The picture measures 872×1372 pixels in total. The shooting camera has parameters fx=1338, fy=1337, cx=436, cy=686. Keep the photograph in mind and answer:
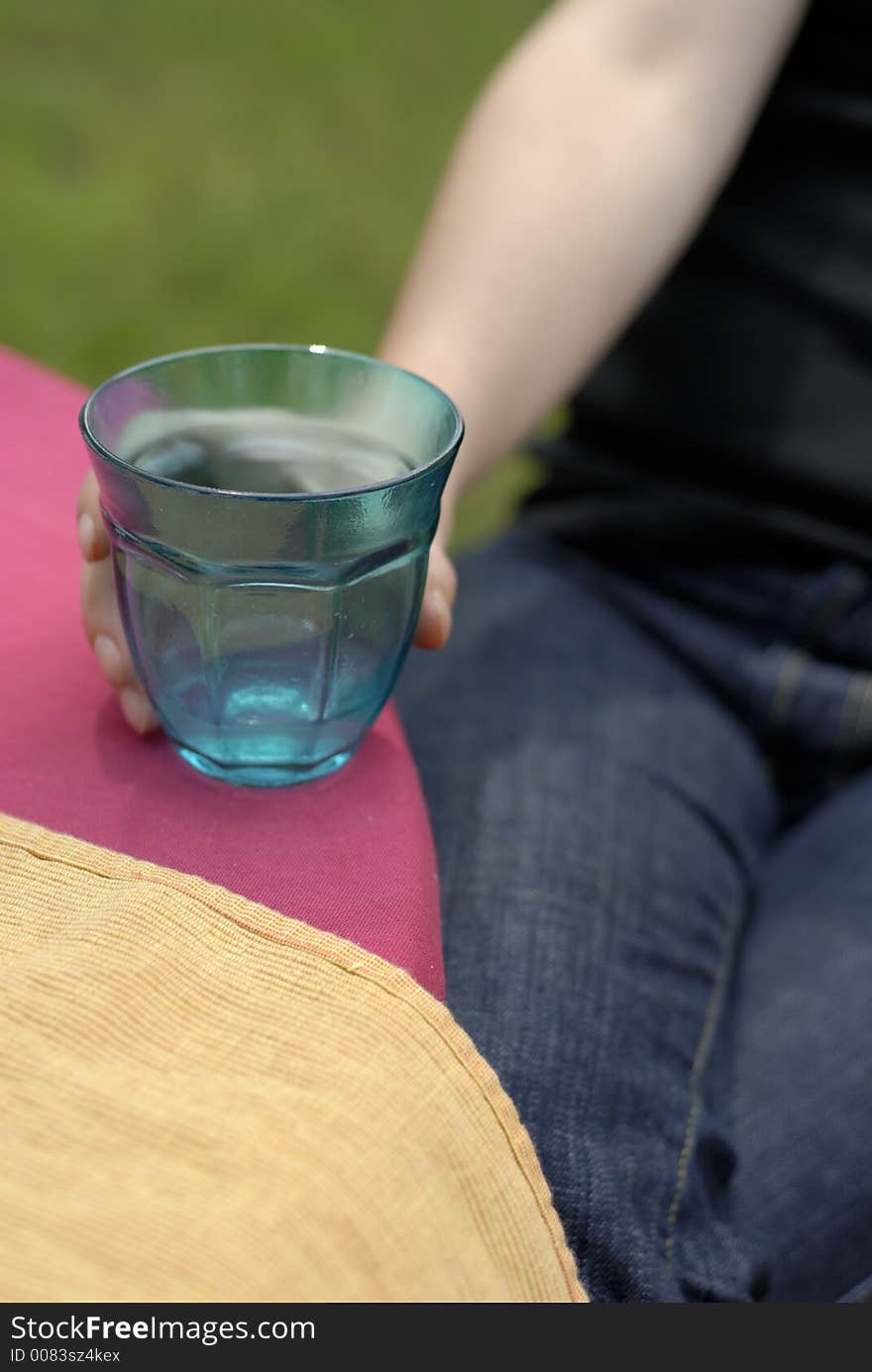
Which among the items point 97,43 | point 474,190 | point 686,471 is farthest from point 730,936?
point 97,43

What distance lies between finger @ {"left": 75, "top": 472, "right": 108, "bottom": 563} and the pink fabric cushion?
67 mm

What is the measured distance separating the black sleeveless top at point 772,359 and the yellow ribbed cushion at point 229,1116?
49 centimetres

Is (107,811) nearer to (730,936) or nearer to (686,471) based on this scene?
(730,936)

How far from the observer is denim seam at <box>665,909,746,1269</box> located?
53cm

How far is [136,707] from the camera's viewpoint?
1.68ft

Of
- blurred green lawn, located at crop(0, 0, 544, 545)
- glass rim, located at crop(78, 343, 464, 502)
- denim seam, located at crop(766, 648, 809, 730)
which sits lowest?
blurred green lawn, located at crop(0, 0, 544, 545)

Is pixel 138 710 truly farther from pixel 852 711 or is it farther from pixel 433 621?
pixel 852 711

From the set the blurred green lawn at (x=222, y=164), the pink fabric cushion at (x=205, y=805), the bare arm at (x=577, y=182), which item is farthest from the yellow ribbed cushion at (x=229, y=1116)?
the blurred green lawn at (x=222, y=164)

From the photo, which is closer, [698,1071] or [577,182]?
[698,1071]

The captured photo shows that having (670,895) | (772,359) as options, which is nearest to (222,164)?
(772,359)

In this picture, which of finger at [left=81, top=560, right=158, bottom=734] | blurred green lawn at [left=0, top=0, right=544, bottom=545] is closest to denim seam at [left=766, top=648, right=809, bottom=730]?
finger at [left=81, top=560, right=158, bottom=734]

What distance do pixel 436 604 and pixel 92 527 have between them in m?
0.13

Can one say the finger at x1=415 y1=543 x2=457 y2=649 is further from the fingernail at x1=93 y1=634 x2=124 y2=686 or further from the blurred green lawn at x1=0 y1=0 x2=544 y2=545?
the blurred green lawn at x1=0 y1=0 x2=544 y2=545

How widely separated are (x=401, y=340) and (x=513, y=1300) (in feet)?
1.53
